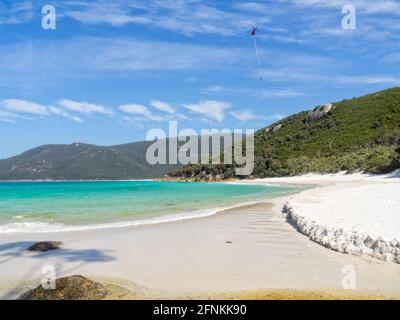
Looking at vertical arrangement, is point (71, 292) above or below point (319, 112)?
below

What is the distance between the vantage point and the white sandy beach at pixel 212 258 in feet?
23.2

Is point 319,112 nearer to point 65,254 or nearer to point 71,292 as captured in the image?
point 65,254

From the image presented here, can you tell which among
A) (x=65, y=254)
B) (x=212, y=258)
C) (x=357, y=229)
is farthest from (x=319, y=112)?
(x=65, y=254)

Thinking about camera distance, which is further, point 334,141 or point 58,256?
point 334,141

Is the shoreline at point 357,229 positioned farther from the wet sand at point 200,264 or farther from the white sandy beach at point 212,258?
the wet sand at point 200,264

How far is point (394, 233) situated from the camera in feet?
29.4

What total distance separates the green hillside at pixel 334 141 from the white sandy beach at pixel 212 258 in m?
46.7

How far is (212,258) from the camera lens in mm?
9133

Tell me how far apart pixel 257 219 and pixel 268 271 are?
8.75 metres

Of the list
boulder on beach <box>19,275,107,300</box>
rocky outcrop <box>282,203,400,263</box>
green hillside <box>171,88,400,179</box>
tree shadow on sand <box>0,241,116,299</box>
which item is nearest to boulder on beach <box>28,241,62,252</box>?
tree shadow on sand <box>0,241,116,299</box>

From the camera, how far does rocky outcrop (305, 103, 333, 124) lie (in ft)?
352

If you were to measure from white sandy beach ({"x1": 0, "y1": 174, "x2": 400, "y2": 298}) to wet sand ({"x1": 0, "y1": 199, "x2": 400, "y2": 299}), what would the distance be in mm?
16

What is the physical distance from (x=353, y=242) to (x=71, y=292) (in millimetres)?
6043

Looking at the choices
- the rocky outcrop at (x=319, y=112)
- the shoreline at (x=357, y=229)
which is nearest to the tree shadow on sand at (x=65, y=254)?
the shoreline at (x=357, y=229)
